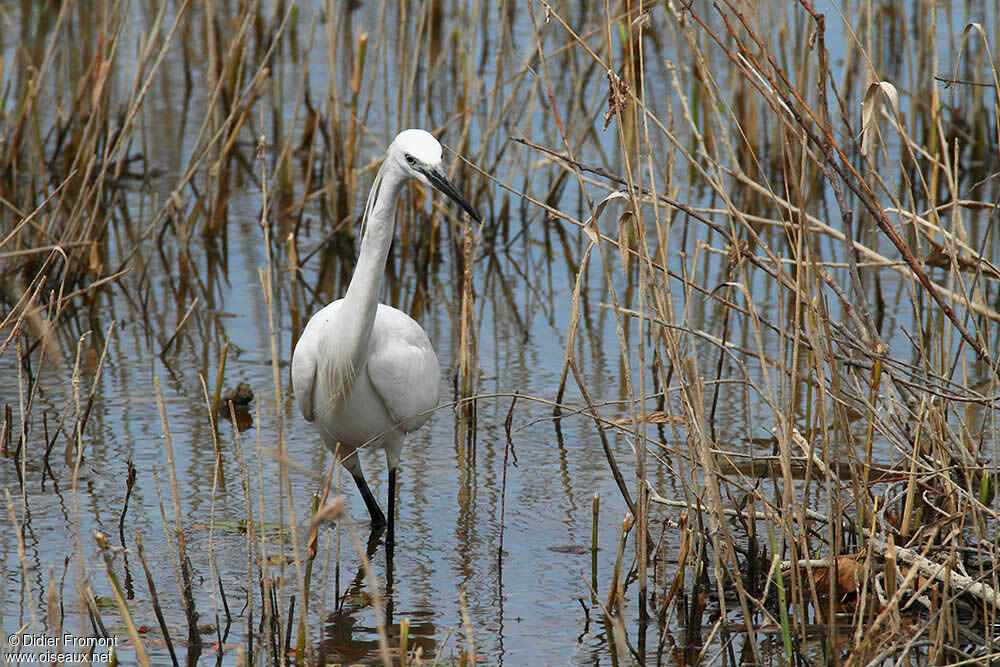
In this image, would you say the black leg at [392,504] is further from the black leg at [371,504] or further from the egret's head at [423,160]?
the egret's head at [423,160]

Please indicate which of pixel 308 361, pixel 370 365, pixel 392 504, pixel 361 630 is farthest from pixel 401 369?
pixel 361 630

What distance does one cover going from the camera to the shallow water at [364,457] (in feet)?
A: 11.3

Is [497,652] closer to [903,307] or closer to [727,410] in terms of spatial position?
[727,410]

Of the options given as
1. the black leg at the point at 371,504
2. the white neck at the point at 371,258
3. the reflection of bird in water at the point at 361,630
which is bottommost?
the reflection of bird in water at the point at 361,630

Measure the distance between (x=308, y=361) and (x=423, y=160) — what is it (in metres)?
0.90

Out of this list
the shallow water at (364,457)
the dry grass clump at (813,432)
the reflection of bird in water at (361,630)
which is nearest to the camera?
the dry grass clump at (813,432)

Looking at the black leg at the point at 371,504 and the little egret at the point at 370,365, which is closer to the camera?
the little egret at the point at 370,365

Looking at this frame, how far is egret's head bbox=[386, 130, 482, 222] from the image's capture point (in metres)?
3.52

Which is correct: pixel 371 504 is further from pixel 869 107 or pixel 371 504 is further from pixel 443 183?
pixel 869 107

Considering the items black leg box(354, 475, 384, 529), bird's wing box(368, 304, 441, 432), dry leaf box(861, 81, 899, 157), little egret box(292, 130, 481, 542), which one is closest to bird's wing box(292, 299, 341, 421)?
little egret box(292, 130, 481, 542)

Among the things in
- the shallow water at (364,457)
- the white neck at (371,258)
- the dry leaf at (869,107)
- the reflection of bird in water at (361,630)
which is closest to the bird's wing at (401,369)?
the white neck at (371,258)

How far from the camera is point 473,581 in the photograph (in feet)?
12.4

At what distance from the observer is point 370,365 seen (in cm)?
410

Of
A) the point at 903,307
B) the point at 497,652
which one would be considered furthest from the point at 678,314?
the point at 497,652
